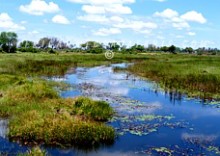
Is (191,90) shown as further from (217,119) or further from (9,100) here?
(9,100)

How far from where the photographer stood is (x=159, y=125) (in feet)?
71.2

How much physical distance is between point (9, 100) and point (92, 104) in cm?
588

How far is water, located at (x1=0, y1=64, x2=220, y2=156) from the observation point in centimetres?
1698

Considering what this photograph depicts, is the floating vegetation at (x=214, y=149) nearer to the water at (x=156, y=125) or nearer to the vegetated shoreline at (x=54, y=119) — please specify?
the water at (x=156, y=125)

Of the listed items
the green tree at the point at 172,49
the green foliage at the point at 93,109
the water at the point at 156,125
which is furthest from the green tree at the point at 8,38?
the green foliage at the point at 93,109

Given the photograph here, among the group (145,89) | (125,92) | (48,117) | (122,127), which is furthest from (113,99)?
(48,117)

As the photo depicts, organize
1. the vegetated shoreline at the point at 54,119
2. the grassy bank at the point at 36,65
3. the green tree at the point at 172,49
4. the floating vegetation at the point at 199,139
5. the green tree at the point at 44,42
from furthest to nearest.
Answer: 1. the green tree at the point at 44,42
2. the green tree at the point at 172,49
3. the grassy bank at the point at 36,65
4. the floating vegetation at the point at 199,139
5. the vegetated shoreline at the point at 54,119

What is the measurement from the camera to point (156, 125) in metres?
21.6

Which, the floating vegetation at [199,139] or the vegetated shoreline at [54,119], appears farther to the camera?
the floating vegetation at [199,139]

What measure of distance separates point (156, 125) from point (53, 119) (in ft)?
20.4

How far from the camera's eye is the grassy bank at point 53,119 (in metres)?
17.5

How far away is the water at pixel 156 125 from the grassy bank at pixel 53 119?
2.28ft

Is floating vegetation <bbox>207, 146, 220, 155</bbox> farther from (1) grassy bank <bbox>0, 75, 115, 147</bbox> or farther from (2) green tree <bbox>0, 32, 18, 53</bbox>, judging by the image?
(2) green tree <bbox>0, 32, 18, 53</bbox>

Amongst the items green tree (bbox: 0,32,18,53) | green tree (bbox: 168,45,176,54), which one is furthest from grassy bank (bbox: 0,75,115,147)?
green tree (bbox: 168,45,176,54)
